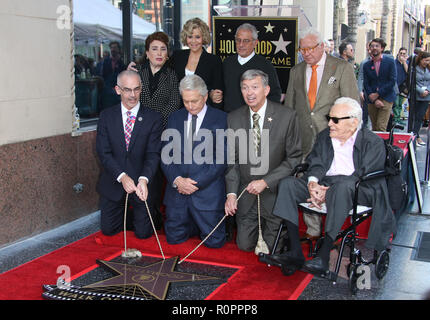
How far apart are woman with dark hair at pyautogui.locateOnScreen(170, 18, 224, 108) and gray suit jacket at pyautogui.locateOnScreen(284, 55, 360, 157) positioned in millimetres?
766

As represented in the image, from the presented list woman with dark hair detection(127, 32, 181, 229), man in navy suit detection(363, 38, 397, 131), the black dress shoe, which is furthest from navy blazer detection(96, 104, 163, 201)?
man in navy suit detection(363, 38, 397, 131)

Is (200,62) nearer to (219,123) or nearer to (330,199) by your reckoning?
(219,123)

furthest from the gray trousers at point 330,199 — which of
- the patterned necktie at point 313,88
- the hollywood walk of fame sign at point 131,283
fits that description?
the patterned necktie at point 313,88

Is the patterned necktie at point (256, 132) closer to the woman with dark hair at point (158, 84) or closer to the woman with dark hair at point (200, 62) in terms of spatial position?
the woman with dark hair at point (200, 62)

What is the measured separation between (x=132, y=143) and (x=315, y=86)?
1802mm

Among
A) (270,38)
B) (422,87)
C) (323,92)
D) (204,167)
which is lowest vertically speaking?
(204,167)

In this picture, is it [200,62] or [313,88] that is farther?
[200,62]

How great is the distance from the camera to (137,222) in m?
5.21

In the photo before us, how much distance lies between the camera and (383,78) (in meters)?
9.26

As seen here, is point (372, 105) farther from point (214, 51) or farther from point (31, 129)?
point (31, 129)

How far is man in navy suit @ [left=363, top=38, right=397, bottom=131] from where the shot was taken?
9172 mm

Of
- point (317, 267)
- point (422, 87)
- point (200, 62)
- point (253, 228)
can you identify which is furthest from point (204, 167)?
point (422, 87)

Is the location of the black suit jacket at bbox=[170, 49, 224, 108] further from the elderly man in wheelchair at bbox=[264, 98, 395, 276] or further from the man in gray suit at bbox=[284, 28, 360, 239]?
the elderly man in wheelchair at bbox=[264, 98, 395, 276]
